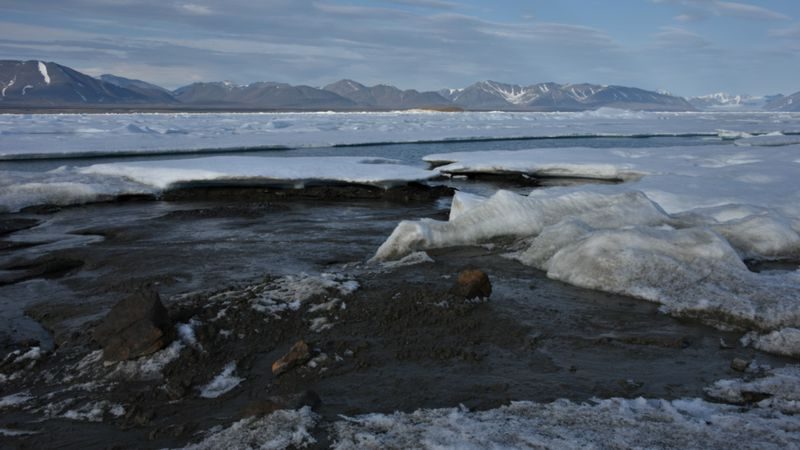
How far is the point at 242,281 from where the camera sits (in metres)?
6.17

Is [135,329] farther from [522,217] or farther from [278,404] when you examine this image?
[522,217]

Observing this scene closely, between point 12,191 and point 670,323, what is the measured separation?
10.6 meters

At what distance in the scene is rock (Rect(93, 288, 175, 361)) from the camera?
4270 millimetres

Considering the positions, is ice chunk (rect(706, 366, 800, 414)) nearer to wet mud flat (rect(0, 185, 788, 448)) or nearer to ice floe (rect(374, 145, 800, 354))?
wet mud flat (rect(0, 185, 788, 448))

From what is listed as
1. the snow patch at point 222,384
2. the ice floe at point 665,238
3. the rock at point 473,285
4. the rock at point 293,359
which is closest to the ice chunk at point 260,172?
the ice floe at point 665,238

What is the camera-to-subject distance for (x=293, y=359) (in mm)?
4211

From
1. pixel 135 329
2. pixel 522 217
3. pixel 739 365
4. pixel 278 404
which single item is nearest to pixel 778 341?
pixel 739 365

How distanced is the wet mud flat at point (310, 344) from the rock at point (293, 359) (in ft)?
0.05

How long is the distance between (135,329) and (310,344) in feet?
3.77

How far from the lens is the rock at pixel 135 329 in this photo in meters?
4.27

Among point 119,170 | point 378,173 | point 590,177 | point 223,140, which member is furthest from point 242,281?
point 223,140

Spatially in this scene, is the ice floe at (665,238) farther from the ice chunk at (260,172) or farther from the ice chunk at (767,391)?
the ice chunk at (260,172)

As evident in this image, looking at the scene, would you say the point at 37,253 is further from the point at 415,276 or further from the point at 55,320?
the point at 415,276

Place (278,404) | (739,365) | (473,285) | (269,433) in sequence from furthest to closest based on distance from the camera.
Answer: (473,285) < (739,365) < (278,404) < (269,433)
